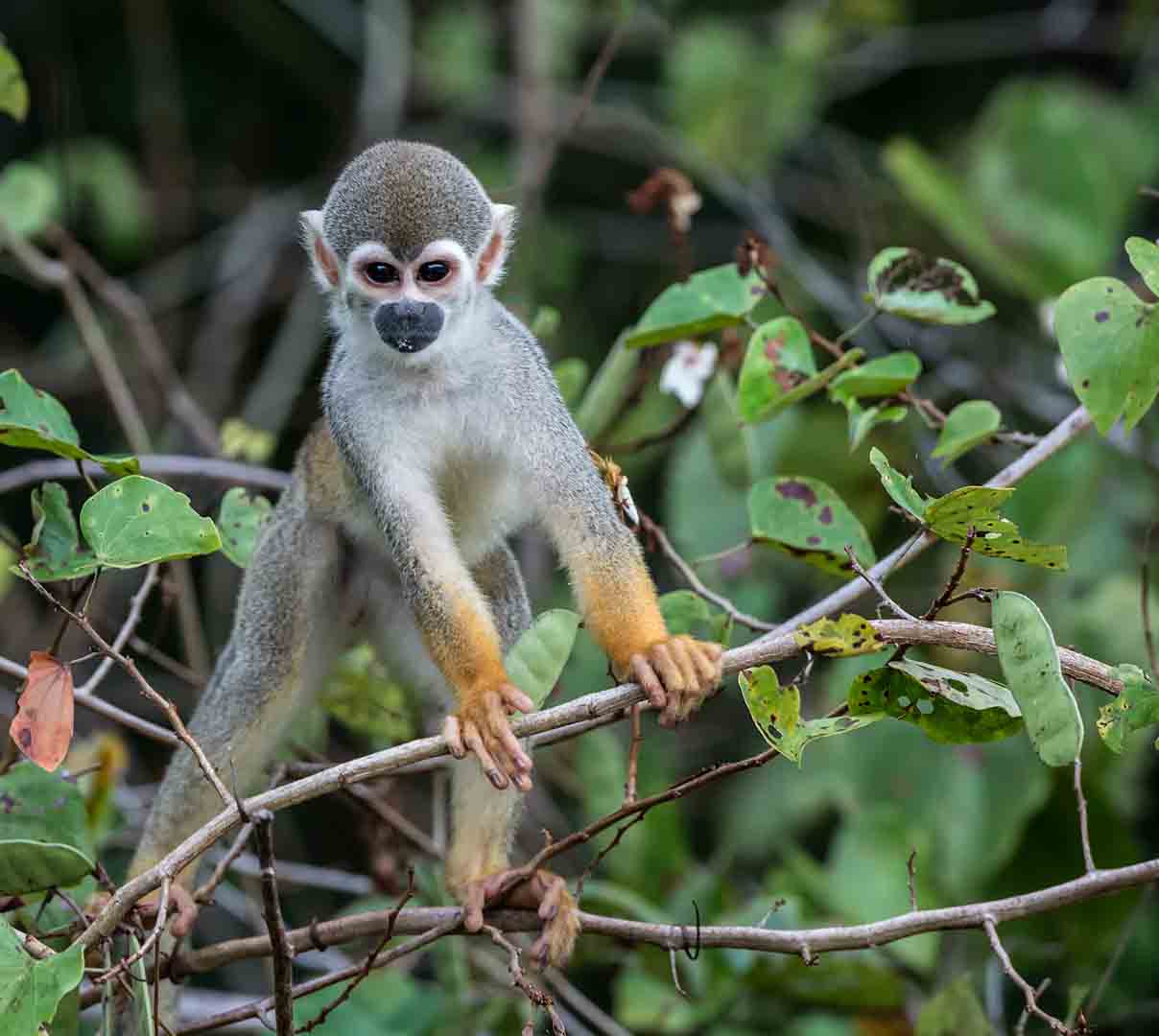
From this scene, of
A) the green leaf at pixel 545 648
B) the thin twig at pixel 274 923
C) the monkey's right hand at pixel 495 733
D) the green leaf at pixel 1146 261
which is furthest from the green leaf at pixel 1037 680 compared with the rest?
the thin twig at pixel 274 923

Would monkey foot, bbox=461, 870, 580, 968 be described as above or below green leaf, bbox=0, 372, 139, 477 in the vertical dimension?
below

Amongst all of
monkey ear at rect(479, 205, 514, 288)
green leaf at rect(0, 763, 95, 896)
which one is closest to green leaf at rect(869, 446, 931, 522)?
monkey ear at rect(479, 205, 514, 288)

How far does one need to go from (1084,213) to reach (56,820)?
3921mm

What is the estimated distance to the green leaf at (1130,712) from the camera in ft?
6.43

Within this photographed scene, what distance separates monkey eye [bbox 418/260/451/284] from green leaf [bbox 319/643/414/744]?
0.91 meters

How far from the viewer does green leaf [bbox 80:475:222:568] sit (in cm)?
207

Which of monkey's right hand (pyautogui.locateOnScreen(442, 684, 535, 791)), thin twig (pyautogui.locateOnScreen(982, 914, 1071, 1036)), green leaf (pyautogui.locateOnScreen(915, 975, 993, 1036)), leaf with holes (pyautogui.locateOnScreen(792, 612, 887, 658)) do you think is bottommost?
green leaf (pyautogui.locateOnScreen(915, 975, 993, 1036))

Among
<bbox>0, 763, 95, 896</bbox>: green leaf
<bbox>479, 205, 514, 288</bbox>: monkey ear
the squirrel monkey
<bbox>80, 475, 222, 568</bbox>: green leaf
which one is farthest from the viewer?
<bbox>479, 205, 514, 288</bbox>: monkey ear

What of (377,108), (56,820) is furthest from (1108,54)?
(56,820)

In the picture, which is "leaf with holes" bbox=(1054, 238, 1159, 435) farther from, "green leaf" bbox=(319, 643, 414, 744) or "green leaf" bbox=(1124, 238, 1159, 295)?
"green leaf" bbox=(319, 643, 414, 744)

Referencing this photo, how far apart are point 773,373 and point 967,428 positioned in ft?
1.18

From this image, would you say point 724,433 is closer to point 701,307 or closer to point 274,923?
point 701,307

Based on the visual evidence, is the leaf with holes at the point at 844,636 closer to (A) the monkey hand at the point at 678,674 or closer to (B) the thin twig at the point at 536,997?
(A) the monkey hand at the point at 678,674

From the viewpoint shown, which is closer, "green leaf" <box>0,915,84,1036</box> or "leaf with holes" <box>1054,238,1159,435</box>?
"green leaf" <box>0,915,84,1036</box>
